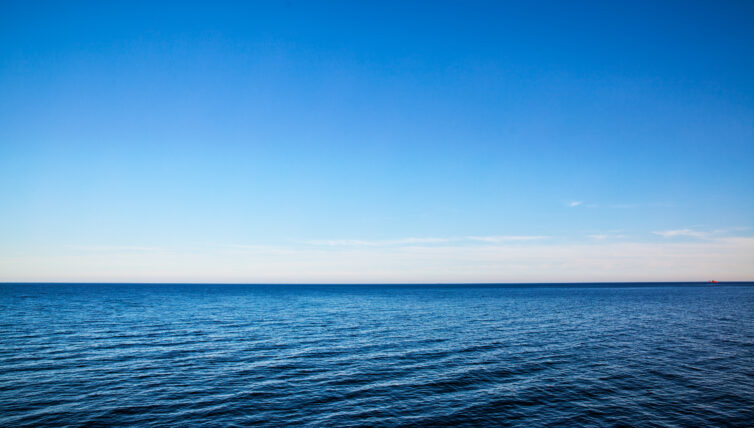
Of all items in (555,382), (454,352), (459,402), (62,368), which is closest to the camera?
(459,402)

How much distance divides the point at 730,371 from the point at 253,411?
106ft

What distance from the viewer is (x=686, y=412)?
64.6ft

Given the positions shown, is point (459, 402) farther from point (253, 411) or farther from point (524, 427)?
point (253, 411)

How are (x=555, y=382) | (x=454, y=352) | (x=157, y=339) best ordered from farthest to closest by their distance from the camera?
(x=157, y=339), (x=454, y=352), (x=555, y=382)

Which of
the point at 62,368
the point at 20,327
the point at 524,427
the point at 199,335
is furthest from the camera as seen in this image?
the point at 20,327

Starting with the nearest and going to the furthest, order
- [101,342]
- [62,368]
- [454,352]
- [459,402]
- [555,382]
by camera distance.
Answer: [459,402], [555,382], [62,368], [454,352], [101,342]

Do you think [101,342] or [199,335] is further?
[199,335]

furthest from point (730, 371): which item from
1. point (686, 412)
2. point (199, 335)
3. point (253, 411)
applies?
point (199, 335)

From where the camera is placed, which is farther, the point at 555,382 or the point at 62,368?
the point at 62,368

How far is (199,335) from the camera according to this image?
42344 mm

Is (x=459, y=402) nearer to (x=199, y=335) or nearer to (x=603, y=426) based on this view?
(x=603, y=426)

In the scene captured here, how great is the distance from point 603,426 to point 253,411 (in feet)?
55.6

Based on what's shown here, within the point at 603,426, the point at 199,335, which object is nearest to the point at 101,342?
the point at 199,335

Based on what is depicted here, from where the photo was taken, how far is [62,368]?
27.1 meters
